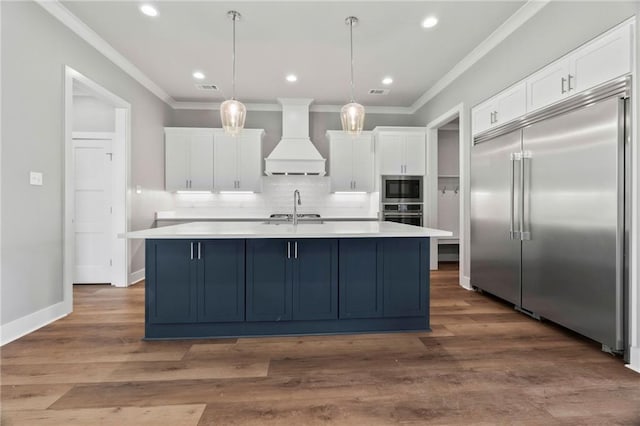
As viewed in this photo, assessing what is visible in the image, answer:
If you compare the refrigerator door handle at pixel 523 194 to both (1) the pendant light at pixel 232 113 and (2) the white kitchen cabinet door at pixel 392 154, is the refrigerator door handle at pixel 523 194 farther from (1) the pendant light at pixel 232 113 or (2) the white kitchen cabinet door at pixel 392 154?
(1) the pendant light at pixel 232 113

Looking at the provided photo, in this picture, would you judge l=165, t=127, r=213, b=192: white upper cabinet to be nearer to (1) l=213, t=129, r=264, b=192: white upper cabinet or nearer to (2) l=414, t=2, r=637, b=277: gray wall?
(1) l=213, t=129, r=264, b=192: white upper cabinet

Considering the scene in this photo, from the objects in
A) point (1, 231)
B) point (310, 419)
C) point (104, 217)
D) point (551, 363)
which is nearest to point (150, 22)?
point (1, 231)

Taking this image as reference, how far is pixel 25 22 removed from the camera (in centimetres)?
273

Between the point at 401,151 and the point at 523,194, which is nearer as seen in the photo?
the point at 523,194

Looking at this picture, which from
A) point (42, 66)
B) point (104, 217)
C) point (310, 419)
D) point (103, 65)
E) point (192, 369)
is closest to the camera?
point (310, 419)

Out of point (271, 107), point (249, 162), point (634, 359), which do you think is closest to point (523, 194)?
point (634, 359)

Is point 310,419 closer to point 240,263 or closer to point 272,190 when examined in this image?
point 240,263

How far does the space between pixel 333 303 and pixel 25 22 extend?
3575mm

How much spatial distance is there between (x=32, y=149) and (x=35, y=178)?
25cm

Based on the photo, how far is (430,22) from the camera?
327cm

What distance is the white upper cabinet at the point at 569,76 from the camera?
2201mm

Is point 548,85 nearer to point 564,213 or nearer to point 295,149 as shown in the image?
point 564,213

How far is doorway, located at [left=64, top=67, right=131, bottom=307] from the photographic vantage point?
14.2 feet

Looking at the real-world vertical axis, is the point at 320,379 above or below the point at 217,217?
below
